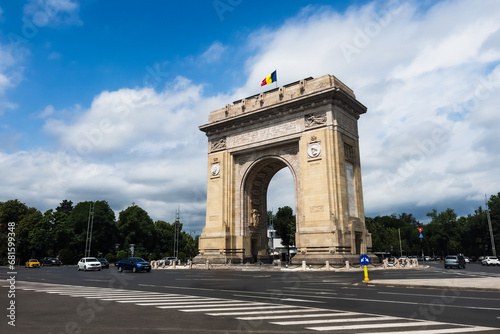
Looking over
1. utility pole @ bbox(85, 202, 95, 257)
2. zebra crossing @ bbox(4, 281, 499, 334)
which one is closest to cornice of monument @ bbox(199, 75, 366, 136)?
zebra crossing @ bbox(4, 281, 499, 334)

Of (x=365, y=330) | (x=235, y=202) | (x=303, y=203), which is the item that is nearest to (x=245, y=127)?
(x=235, y=202)

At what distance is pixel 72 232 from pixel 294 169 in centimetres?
5296

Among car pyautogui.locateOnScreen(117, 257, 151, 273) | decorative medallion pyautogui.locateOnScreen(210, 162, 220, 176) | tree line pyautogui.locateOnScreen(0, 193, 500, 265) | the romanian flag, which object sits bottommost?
car pyautogui.locateOnScreen(117, 257, 151, 273)

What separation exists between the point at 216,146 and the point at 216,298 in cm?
3250

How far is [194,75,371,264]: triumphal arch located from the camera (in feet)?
109

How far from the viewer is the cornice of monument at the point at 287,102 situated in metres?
35.6

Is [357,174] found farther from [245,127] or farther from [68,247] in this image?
[68,247]

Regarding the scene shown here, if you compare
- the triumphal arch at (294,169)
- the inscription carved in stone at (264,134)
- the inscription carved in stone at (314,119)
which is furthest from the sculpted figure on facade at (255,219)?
the inscription carved in stone at (314,119)

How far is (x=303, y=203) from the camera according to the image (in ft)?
115

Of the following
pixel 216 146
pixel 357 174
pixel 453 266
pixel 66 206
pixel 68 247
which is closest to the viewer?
pixel 357 174

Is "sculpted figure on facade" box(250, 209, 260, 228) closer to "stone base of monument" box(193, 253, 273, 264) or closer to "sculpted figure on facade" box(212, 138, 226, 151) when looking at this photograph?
"stone base of monument" box(193, 253, 273, 264)

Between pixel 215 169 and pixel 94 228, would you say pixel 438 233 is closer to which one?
pixel 215 169

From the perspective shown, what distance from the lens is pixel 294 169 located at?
124 ft

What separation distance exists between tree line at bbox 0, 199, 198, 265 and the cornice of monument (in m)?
36.3
